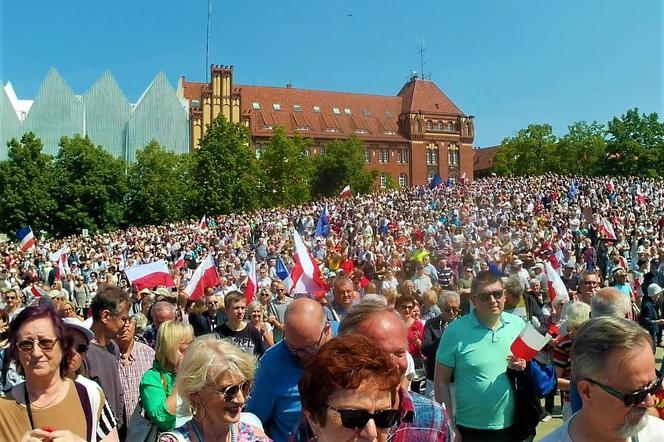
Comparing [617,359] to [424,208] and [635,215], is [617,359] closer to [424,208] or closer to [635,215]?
[635,215]

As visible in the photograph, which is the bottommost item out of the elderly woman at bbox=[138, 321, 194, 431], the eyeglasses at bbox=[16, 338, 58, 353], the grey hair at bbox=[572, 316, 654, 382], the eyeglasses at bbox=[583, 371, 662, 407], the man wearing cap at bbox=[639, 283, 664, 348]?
the man wearing cap at bbox=[639, 283, 664, 348]

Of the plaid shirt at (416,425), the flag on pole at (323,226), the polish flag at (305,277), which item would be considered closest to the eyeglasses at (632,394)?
the plaid shirt at (416,425)

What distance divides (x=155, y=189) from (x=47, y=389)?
60.3 metres

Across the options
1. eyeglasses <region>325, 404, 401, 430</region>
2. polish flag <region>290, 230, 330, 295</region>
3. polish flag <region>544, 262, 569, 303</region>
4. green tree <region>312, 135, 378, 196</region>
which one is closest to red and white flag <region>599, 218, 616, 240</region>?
polish flag <region>290, 230, 330, 295</region>

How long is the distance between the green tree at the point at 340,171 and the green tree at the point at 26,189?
28.3 metres

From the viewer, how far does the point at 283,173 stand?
69.6 m

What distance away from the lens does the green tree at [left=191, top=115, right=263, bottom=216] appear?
6247cm

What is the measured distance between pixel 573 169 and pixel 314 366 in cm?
8993

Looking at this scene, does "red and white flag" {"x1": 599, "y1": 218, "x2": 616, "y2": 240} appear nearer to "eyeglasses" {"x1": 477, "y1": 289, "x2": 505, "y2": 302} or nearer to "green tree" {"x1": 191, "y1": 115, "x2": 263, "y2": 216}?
"eyeglasses" {"x1": 477, "y1": 289, "x2": 505, "y2": 302}

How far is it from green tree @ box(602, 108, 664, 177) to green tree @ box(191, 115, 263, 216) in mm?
39223

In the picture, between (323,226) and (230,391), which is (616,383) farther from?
(323,226)

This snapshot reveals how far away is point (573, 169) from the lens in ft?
287

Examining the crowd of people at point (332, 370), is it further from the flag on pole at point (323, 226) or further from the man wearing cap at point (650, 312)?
the flag on pole at point (323, 226)

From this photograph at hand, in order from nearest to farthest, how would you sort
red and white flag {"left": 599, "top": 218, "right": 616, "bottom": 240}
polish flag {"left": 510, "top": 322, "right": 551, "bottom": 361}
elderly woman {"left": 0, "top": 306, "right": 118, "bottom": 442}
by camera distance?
elderly woman {"left": 0, "top": 306, "right": 118, "bottom": 442}
polish flag {"left": 510, "top": 322, "right": 551, "bottom": 361}
red and white flag {"left": 599, "top": 218, "right": 616, "bottom": 240}
